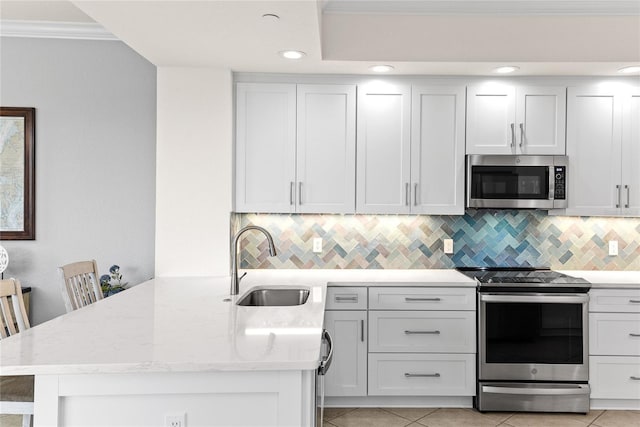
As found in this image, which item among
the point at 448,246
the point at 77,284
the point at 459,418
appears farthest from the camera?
the point at 448,246

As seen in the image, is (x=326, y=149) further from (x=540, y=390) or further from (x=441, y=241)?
(x=540, y=390)

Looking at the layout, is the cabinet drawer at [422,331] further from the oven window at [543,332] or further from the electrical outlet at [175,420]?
A: the electrical outlet at [175,420]

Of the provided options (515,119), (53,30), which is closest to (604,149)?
(515,119)

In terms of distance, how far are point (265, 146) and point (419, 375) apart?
6.36 feet

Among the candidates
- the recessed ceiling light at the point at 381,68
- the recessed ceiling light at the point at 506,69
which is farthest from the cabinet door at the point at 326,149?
the recessed ceiling light at the point at 506,69

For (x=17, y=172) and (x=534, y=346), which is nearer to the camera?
(x=534, y=346)

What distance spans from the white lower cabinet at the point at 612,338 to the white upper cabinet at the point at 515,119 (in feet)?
3.56

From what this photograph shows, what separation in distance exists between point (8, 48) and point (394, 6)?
2953 millimetres

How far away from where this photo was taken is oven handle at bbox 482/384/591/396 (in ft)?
9.46

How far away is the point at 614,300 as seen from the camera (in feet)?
9.64

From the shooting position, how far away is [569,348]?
291 centimetres

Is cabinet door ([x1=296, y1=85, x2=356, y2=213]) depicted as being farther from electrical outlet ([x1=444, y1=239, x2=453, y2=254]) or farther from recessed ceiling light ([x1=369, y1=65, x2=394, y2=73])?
electrical outlet ([x1=444, y1=239, x2=453, y2=254])

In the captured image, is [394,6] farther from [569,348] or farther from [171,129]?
[569,348]

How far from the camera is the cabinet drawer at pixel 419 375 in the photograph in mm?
2955
